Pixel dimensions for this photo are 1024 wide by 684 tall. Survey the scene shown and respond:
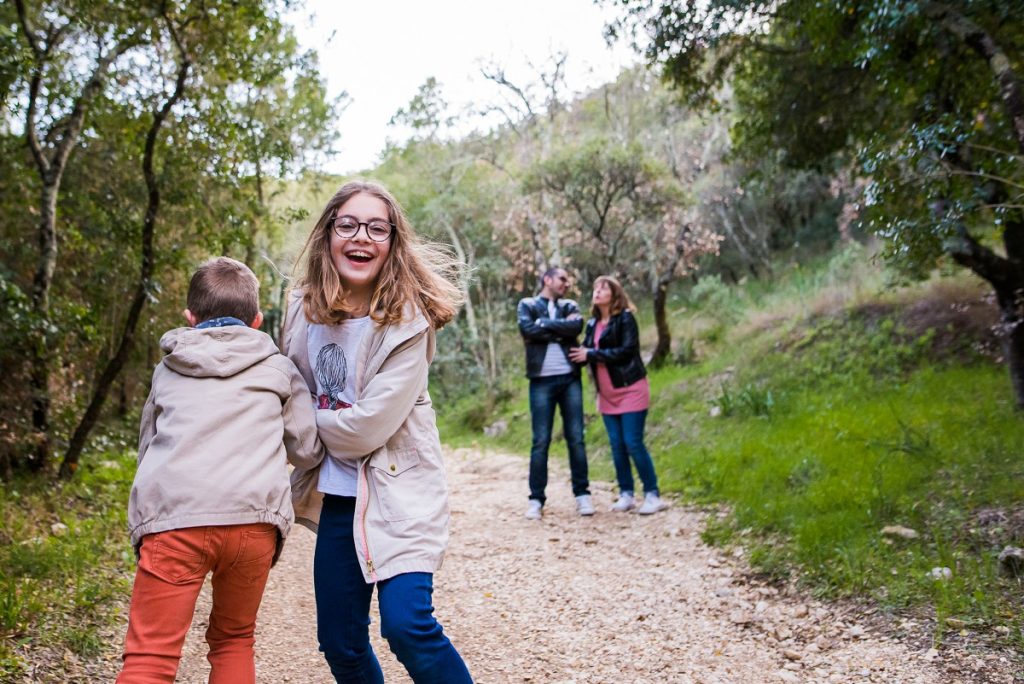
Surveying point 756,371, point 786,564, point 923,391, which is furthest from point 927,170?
point 756,371

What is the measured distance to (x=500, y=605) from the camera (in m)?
4.80

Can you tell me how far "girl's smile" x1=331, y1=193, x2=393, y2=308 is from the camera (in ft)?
8.69

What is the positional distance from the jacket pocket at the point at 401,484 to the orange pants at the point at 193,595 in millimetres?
360

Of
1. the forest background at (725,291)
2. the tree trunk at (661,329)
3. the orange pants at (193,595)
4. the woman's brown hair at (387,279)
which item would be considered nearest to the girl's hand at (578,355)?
the forest background at (725,291)

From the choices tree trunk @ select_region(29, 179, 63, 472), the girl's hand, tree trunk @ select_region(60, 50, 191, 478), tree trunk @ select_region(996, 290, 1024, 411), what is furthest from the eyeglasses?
tree trunk @ select_region(996, 290, 1024, 411)

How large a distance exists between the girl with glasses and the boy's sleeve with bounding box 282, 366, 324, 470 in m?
0.04

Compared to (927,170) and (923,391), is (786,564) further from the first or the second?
(923,391)

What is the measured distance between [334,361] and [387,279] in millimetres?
340

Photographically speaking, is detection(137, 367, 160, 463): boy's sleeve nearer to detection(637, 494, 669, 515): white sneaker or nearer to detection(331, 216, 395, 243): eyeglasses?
detection(331, 216, 395, 243): eyeglasses

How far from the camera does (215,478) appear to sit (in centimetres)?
221

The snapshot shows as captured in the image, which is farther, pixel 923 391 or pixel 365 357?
pixel 923 391

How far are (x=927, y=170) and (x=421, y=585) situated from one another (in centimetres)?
451

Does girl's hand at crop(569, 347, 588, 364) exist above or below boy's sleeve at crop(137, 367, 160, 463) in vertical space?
below

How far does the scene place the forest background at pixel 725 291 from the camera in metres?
4.75
